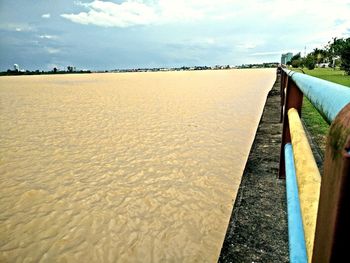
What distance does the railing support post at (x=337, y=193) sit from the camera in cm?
35

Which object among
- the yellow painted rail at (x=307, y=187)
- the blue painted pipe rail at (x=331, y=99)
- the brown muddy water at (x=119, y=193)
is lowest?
the brown muddy water at (x=119, y=193)

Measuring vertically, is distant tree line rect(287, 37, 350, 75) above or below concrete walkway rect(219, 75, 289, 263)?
above

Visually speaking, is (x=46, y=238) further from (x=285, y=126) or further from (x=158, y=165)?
(x=285, y=126)

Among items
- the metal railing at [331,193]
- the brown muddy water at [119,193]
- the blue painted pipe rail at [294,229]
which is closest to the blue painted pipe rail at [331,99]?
the metal railing at [331,193]

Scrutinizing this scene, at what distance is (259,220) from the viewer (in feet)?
5.10

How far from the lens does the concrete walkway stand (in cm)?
130

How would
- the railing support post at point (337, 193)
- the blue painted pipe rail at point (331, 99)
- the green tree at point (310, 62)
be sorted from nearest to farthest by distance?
the railing support post at point (337, 193) → the blue painted pipe rail at point (331, 99) → the green tree at point (310, 62)

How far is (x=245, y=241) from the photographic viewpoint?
4.51 ft

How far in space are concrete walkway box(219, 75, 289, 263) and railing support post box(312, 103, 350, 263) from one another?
94cm

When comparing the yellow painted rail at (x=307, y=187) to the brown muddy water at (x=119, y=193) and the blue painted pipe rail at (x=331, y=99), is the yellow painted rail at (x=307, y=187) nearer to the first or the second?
the blue painted pipe rail at (x=331, y=99)

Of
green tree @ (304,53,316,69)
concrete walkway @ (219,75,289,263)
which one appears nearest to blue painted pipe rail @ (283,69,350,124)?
concrete walkway @ (219,75,289,263)

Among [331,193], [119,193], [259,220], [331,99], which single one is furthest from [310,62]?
[331,193]

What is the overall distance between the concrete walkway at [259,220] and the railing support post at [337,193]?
940 millimetres

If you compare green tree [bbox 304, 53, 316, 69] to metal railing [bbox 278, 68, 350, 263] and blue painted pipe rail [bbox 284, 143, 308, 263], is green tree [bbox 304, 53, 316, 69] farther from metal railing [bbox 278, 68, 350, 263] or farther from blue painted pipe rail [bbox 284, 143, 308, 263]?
metal railing [bbox 278, 68, 350, 263]
